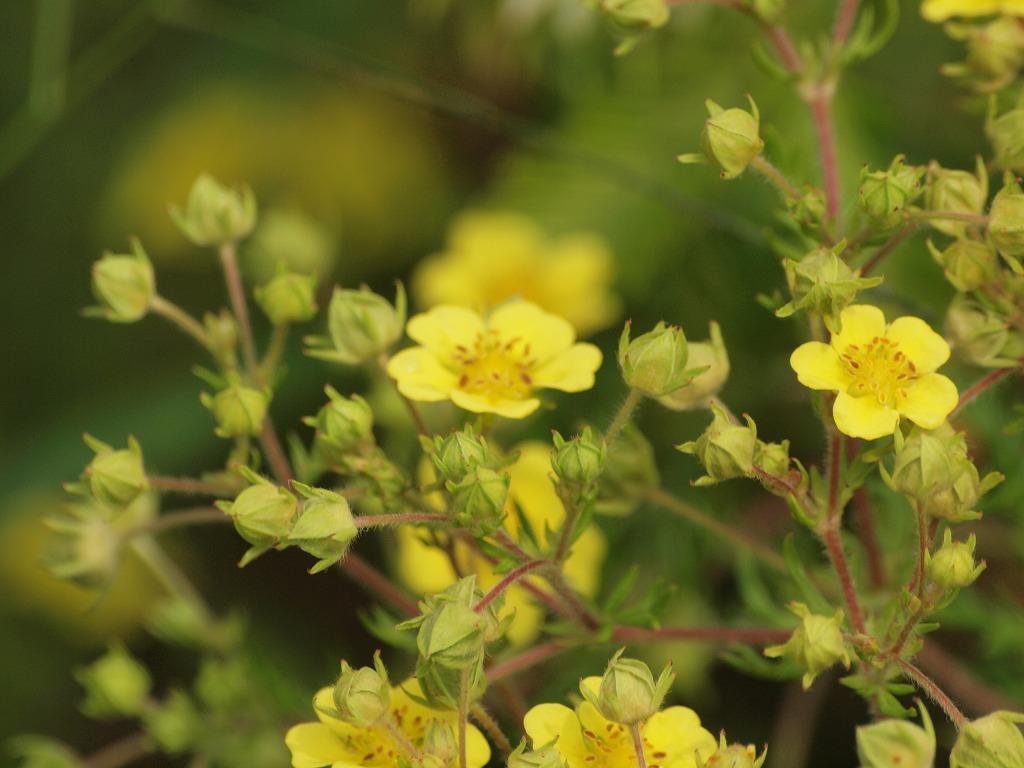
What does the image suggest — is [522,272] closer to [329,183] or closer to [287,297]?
[329,183]

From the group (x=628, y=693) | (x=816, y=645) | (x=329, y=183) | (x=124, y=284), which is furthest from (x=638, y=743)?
(x=329, y=183)

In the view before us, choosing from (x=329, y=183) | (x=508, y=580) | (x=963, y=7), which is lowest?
(x=508, y=580)

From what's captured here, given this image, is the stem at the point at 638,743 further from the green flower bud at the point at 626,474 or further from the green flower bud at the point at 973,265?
the green flower bud at the point at 973,265

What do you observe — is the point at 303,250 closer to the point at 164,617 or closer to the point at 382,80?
the point at 382,80

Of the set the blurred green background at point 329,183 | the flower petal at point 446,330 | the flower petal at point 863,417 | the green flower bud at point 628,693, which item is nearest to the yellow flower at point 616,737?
the green flower bud at point 628,693

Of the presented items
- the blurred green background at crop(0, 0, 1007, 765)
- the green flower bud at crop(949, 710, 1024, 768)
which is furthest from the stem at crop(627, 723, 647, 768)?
the blurred green background at crop(0, 0, 1007, 765)

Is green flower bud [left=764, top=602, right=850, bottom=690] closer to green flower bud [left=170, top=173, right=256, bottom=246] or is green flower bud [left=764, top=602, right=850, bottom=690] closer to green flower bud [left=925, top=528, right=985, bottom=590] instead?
green flower bud [left=925, top=528, right=985, bottom=590]
